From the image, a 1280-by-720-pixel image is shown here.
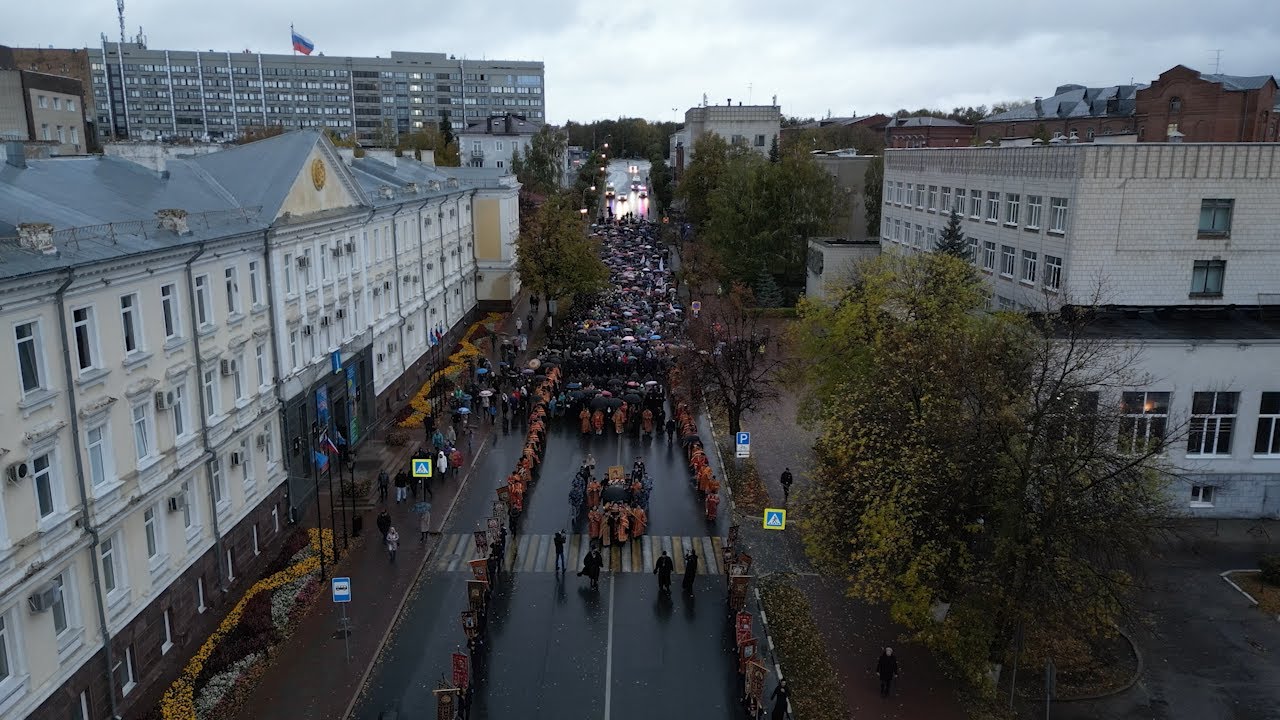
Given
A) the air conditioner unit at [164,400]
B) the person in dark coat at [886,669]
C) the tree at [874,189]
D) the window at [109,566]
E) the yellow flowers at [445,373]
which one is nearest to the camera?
the window at [109,566]

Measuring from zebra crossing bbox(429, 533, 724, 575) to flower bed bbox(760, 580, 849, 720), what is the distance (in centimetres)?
251

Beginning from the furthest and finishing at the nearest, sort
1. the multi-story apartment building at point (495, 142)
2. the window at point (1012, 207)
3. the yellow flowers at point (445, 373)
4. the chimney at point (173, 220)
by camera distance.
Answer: the multi-story apartment building at point (495, 142), the yellow flowers at point (445, 373), the window at point (1012, 207), the chimney at point (173, 220)

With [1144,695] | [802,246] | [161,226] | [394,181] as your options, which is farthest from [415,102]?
[1144,695]

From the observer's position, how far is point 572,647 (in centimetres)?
2077

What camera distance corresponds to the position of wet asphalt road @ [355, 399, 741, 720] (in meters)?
18.5

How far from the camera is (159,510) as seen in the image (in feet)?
62.0

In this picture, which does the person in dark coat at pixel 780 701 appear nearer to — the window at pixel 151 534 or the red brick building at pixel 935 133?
the window at pixel 151 534

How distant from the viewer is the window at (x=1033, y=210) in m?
33.7

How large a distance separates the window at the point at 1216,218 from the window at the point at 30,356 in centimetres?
3343

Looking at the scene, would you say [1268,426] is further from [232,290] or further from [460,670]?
[232,290]

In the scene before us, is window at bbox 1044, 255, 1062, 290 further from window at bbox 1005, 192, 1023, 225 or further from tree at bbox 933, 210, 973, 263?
tree at bbox 933, 210, 973, 263

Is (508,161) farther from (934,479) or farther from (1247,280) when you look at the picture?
(934,479)

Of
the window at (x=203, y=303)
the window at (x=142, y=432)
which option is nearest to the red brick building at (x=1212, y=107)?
the window at (x=203, y=303)

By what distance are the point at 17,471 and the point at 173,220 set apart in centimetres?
750
